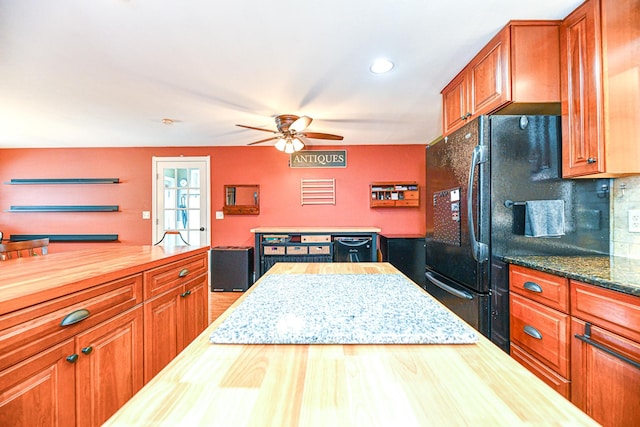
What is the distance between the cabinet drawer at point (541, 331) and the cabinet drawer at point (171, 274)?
6.43 feet

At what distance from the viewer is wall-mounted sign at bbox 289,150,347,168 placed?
4.17 metres

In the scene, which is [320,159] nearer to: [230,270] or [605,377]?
[230,270]

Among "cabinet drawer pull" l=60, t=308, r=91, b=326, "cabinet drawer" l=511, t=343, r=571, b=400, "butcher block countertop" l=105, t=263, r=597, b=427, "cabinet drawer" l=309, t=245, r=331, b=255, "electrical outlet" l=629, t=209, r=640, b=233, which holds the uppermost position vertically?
"electrical outlet" l=629, t=209, r=640, b=233

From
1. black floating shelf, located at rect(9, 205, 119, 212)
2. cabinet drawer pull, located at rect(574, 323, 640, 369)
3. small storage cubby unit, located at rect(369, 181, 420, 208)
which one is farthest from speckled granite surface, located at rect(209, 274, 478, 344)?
black floating shelf, located at rect(9, 205, 119, 212)

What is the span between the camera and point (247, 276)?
3652mm

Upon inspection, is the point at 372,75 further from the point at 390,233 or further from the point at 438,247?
the point at 390,233

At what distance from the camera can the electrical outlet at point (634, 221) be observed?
4.90 ft

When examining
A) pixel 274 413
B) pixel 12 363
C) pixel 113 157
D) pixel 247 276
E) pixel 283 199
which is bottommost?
pixel 247 276

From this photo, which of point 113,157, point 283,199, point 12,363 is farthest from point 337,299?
point 113,157

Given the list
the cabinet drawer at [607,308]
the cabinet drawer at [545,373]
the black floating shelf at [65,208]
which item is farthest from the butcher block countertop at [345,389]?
the black floating shelf at [65,208]

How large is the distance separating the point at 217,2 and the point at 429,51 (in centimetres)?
131

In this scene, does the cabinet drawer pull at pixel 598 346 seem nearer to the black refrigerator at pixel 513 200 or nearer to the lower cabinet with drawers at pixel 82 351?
the black refrigerator at pixel 513 200

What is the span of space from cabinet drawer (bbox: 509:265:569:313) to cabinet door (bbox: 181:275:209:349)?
6.49ft

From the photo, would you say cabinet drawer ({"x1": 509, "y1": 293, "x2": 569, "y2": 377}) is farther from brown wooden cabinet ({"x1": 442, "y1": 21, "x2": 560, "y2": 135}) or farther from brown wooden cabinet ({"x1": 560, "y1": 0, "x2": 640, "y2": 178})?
brown wooden cabinet ({"x1": 442, "y1": 21, "x2": 560, "y2": 135})
